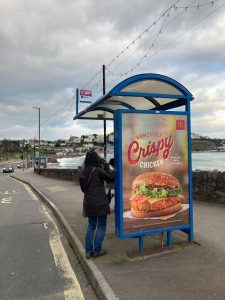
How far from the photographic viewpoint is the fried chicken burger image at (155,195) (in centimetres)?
537

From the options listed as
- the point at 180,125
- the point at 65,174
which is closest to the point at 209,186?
the point at 180,125

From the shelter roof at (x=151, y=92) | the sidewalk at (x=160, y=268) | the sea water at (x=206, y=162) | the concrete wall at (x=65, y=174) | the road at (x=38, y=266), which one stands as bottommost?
the road at (x=38, y=266)

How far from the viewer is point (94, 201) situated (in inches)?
207

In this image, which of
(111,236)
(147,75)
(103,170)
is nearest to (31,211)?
(111,236)

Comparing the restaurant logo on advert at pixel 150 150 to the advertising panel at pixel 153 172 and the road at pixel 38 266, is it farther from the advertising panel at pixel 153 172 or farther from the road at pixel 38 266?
the road at pixel 38 266

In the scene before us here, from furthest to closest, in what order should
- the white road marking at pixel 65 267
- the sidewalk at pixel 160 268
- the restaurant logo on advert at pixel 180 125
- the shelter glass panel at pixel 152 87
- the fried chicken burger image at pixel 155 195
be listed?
the restaurant logo on advert at pixel 180 125, the shelter glass panel at pixel 152 87, the fried chicken burger image at pixel 155 195, the white road marking at pixel 65 267, the sidewalk at pixel 160 268

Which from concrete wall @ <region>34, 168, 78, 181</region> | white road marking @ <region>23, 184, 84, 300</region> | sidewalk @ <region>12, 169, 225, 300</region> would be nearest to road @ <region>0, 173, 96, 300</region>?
white road marking @ <region>23, 184, 84, 300</region>

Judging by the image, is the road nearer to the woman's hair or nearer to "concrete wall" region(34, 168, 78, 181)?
the woman's hair

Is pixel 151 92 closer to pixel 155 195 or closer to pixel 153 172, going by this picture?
pixel 153 172

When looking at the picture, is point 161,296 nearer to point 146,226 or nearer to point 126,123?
point 146,226

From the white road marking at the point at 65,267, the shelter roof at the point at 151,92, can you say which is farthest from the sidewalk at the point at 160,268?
the shelter roof at the point at 151,92

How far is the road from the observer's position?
4.32 meters

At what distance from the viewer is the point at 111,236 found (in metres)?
6.61

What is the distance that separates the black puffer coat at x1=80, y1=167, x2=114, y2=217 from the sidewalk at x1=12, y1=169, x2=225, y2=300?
2.37ft
